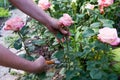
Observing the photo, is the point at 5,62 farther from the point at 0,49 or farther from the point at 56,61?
the point at 56,61

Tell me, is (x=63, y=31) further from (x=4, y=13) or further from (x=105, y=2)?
(x=4, y=13)

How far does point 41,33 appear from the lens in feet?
11.3

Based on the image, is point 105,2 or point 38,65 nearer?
point 38,65

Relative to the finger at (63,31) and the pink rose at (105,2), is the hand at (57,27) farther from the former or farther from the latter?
the pink rose at (105,2)

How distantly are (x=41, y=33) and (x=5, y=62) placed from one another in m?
1.48

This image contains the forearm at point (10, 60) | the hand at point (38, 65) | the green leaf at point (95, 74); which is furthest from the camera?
the green leaf at point (95, 74)

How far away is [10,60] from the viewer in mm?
1979

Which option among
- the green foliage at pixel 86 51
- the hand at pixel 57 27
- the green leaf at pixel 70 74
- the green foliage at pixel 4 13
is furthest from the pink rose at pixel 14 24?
the green foliage at pixel 4 13

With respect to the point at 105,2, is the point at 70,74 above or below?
below

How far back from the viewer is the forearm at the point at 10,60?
6.39ft

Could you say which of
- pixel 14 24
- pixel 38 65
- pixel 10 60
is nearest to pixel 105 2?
pixel 14 24

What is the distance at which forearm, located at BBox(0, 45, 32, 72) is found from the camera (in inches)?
76.7

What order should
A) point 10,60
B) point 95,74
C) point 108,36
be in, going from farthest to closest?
point 95,74
point 108,36
point 10,60

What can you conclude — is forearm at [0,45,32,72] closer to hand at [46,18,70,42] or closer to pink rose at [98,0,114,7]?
hand at [46,18,70,42]
